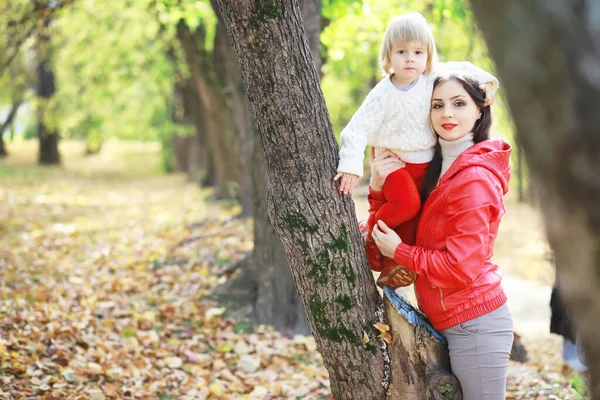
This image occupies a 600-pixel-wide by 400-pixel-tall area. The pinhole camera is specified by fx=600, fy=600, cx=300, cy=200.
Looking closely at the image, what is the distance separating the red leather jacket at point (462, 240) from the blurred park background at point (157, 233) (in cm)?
83

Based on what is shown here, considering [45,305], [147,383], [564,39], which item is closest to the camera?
[564,39]

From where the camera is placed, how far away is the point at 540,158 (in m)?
1.52

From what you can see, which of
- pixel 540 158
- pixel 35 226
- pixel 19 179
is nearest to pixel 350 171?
pixel 540 158

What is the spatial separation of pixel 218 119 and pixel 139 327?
7963mm

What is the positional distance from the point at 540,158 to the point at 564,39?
29 centimetres

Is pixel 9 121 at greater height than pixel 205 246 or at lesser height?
greater

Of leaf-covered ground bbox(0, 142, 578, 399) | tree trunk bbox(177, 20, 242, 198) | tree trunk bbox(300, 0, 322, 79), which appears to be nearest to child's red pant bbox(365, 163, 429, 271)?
leaf-covered ground bbox(0, 142, 578, 399)

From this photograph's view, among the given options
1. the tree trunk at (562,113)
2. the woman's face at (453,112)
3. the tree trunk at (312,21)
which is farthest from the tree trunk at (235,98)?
the tree trunk at (562,113)

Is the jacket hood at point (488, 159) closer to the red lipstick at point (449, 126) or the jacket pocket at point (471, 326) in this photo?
the red lipstick at point (449, 126)

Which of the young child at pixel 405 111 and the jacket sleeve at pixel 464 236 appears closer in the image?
the jacket sleeve at pixel 464 236

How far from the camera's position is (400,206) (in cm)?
304

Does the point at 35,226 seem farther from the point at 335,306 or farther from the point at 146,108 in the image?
the point at 146,108

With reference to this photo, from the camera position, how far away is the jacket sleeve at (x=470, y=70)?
2.99 metres

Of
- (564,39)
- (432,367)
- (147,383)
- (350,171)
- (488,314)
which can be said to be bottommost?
(147,383)
